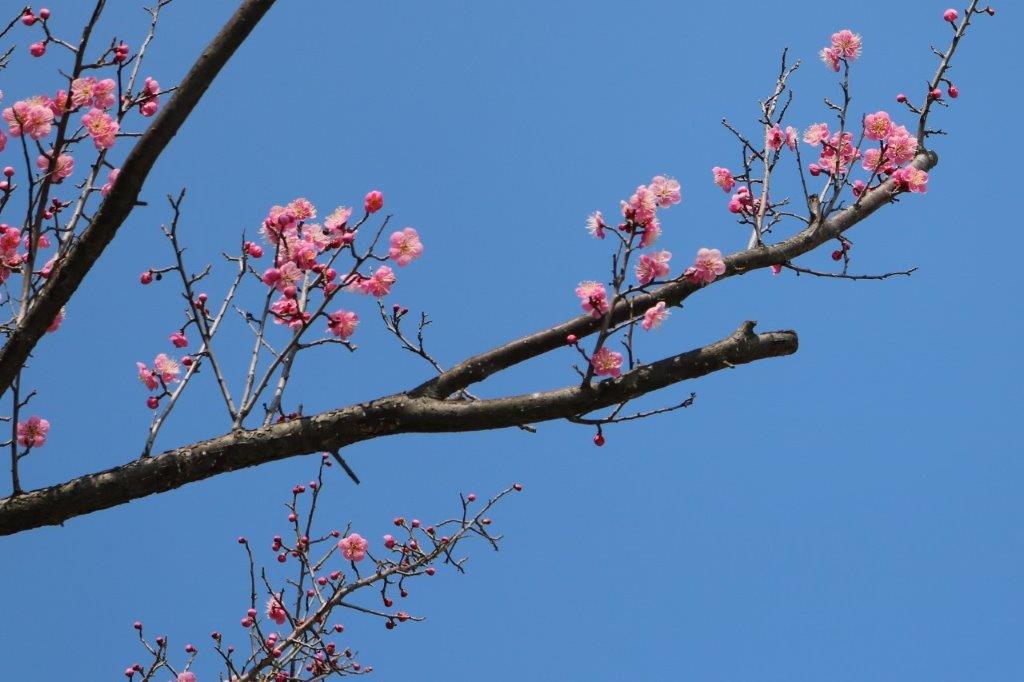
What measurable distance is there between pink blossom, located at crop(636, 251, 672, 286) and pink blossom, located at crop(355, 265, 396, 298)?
1104 mm

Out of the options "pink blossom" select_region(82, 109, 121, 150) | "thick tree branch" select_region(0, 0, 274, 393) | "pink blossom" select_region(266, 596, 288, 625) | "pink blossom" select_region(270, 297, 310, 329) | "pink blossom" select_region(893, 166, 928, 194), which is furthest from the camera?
"pink blossom" select_region(266, 596, 288, 625)

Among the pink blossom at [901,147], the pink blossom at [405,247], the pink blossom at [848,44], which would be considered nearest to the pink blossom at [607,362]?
the pink blossom at [405,247]

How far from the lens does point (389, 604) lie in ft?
18.7

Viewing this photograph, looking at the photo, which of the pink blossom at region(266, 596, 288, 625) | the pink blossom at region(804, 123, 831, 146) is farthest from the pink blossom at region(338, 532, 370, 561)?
the pink blossom at region(804, 123, 831, 146)

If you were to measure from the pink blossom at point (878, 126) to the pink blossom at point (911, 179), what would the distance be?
0.39 meters

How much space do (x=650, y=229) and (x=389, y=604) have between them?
133 inches

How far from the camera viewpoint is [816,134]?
5219mm

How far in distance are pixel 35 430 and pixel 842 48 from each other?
188 inches

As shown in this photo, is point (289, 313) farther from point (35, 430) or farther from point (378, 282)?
point (35, 430)

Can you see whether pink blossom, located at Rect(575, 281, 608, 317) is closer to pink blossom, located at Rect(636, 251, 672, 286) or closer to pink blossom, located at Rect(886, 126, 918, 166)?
pink blossom, located at Rect(636, 251, 672, 286)

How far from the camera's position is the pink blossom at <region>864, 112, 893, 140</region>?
477cm

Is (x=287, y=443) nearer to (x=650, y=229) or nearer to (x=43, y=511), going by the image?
(x=43, y=511)

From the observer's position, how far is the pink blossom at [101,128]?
3.91 m

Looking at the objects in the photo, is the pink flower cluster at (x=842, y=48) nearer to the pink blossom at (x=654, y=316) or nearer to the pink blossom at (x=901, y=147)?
the pink blossom at (x=901, y=147)
